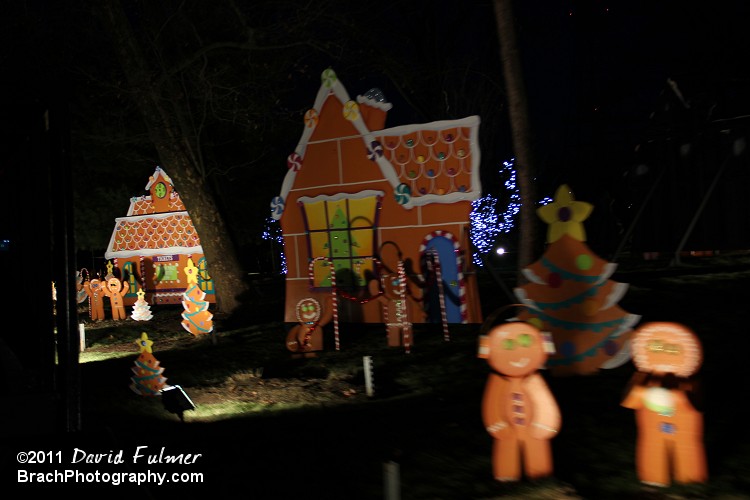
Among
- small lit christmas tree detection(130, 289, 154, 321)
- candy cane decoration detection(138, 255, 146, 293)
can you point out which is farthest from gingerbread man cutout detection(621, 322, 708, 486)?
candy cane decoration detection(138, 255, 146, 293)

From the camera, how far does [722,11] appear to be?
643 inches

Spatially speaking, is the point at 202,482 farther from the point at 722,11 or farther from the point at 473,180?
the point at 722,11

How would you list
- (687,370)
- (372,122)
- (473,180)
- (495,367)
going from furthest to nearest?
(372,122)
(473,180)
(495,367)
(687,370)

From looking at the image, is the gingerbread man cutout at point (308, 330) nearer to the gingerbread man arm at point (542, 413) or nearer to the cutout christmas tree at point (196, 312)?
the cutout christmas tree at point (196, 312)

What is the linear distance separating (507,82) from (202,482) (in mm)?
6889

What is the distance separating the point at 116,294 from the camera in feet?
64.5

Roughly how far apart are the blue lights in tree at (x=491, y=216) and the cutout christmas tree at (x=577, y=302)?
1890 centimetres

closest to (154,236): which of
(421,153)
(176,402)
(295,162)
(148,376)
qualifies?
(295,162)

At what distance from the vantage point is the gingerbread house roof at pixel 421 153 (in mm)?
12320

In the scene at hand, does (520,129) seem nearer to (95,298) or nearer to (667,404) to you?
(667,404)

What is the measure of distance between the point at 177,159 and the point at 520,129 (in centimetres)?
1043

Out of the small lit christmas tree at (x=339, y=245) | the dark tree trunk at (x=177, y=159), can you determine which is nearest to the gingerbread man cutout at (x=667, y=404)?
the small lit christmas tree at (x=339, y=245)

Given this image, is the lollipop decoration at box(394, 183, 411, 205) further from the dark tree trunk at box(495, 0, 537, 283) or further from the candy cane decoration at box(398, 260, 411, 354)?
the dark tree trunk at box(495, 0, 537, 283)

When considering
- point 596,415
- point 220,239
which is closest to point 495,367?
point 596,415
